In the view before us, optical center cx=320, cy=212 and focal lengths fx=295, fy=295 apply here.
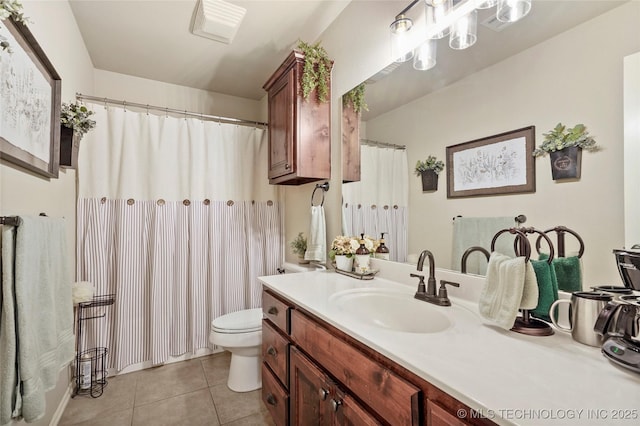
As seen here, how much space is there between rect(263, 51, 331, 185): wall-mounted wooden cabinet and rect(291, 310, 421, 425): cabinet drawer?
3.59 ft

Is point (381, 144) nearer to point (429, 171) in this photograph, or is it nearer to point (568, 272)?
point (429, 171)

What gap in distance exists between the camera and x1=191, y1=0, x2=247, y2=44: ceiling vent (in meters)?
1.89

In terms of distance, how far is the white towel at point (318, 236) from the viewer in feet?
6.79

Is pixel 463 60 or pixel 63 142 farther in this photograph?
pixel 63 142

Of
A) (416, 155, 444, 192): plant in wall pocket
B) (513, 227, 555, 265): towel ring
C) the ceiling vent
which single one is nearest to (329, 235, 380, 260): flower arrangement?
(416, 155, 444, 192): plant in wall pocket

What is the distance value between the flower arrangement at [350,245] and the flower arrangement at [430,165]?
1.65 ft

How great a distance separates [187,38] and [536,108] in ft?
7.73

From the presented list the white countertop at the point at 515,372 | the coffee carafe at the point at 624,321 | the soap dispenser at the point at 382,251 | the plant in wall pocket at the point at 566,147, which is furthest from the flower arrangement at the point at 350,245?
the coffee carafe at the point at 624,321

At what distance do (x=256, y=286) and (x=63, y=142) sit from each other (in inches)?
69.1

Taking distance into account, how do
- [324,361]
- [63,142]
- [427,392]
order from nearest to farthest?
[427,392]
[324,361]
[63,142]

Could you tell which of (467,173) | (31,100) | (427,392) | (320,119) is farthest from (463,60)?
(31,100)

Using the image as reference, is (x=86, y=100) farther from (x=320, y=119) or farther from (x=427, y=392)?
(x=427, y=392)

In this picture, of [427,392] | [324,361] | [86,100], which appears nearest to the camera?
[427,392]

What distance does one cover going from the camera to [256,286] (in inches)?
108
